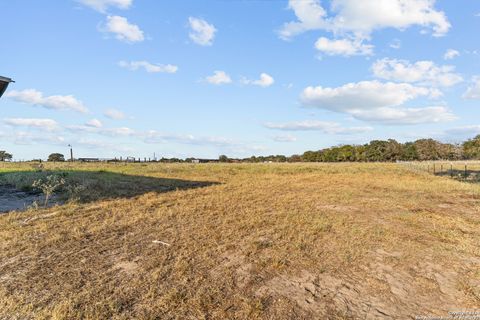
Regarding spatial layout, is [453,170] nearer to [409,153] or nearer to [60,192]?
[60,192]

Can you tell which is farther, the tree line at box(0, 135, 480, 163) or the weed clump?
the tree line at box(0, 135, 480, 163)

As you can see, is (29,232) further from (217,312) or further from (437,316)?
(437,316)

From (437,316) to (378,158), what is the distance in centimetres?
8852

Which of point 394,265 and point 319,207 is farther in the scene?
point 319,207

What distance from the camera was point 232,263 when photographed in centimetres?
535

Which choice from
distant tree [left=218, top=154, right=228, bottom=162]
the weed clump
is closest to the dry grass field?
Answer: the weed clump

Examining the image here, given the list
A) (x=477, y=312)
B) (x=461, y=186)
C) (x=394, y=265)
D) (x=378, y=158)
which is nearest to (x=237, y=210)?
(x=394, y=265)

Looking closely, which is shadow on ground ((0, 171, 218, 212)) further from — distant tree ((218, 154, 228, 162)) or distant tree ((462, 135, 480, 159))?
distant tree ((218, 154, 228, 162))

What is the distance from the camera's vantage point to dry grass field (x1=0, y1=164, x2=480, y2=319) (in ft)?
12.9

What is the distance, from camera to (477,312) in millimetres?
3998

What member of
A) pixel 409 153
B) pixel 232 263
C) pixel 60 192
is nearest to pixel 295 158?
pixel 409 153

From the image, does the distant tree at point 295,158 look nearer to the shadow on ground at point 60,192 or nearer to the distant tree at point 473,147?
the distant tree at point 473,147

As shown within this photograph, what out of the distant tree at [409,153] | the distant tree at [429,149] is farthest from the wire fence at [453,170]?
the distant tree at [409,153]

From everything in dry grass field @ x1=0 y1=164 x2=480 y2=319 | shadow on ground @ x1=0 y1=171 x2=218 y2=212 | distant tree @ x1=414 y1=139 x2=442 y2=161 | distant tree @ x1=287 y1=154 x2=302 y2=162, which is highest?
distant tree @ x1=414 y1=139 x2=442 y2=161
